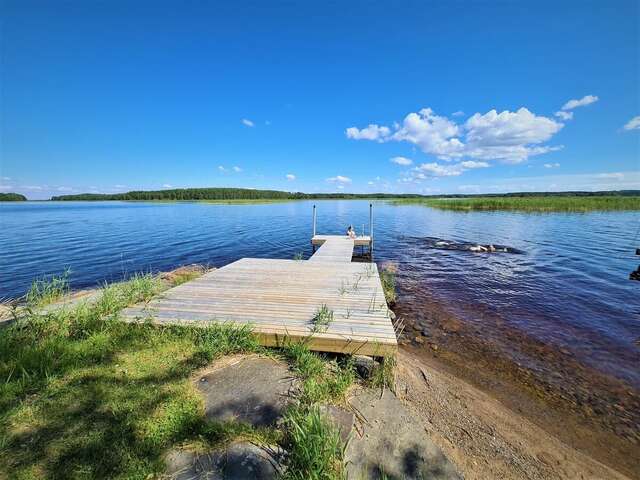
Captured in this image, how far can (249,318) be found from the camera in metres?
4.62

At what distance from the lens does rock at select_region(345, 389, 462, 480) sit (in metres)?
2.42

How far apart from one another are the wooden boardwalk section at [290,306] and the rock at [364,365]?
12 centimetres

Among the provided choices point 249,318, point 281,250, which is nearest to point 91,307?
point 249,318

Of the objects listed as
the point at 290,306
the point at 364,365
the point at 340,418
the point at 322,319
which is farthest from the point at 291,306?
the point at 340,418

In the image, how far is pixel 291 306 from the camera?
16.9ft

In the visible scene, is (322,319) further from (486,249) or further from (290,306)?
(486,249)

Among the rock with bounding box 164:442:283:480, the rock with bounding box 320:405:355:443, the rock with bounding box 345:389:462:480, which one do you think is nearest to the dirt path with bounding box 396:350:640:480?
the rock with bounding box 345:389:462:480

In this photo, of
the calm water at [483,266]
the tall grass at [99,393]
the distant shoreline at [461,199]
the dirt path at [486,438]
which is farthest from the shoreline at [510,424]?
the distant shoreline at [461,199]

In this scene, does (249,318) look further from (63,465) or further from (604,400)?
(604,400)

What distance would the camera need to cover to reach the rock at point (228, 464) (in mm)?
2172

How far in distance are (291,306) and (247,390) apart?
2.07m

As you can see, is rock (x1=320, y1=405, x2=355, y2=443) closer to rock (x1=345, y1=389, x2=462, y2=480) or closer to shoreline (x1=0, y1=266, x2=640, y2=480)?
rock (x1=345, y1=389, x2=462, y2=480)

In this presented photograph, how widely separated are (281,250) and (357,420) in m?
13.4

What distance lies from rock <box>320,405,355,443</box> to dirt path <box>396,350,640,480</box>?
0.98m
